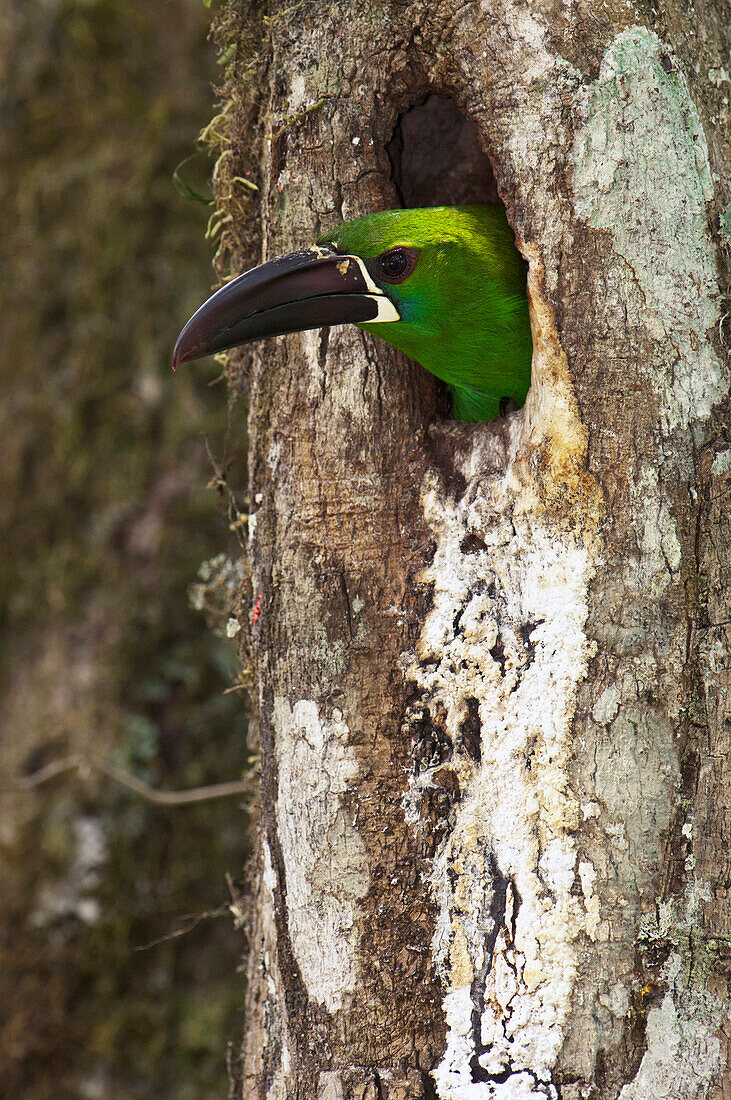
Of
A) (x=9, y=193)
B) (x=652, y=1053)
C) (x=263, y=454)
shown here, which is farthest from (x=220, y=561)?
(x=9, y=193)

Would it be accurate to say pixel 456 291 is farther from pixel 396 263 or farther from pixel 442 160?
pixel 442 160

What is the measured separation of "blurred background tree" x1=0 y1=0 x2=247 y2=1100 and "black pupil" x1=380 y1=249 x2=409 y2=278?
2.04 meters

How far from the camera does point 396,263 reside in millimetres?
2328

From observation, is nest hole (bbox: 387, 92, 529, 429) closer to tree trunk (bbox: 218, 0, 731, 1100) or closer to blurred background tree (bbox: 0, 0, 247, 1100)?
tree trunk (bbox: 218, 0, 731, 1100)

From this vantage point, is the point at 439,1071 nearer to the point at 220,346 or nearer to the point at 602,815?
the point at 602,815

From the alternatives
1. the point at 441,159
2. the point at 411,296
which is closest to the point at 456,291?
the point at 411,296

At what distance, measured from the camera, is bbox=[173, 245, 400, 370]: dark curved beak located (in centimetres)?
218

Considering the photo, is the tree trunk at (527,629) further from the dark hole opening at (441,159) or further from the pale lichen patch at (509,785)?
the dark hole opening at (441,159)

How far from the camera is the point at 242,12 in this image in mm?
2539

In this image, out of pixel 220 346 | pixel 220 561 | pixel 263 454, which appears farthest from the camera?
pixel 220 561

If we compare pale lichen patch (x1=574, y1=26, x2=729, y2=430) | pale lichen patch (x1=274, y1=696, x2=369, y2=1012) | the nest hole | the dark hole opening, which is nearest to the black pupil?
pale lichen patch (x1=574, y1=26, x2=729, y2=430)

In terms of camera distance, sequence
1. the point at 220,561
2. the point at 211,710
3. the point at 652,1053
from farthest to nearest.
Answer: the point at 211,710 → the point at 220,561 → the point at 652,1053

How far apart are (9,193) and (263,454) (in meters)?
2.84

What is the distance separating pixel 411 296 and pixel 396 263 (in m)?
0.10
